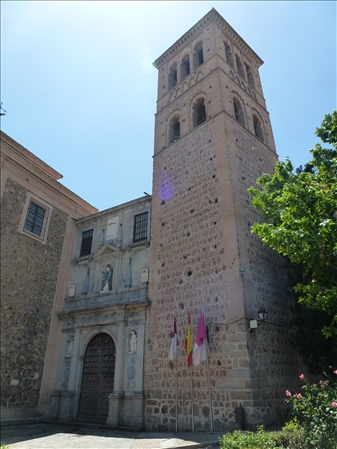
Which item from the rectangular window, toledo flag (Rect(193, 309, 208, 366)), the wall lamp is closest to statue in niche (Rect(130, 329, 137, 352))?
toledo flag (Rect(193, 309, 208, 366))

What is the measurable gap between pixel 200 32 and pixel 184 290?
1475 cm

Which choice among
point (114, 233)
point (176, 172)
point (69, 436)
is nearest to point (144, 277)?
point (114, 233)

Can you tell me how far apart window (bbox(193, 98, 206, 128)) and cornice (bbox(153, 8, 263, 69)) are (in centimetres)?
533

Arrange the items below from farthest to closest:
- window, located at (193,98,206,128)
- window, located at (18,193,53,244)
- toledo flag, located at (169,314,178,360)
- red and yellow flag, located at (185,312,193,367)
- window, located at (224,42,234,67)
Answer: window, located at (224,42,234,67) → window, located at (193,98,206,128) → window, located at (18,193,53,244) → toledo flag, located at (169,314,178,360) → red and yellow flag, located at (185,312,193,367)

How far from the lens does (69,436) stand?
9609 millimetres

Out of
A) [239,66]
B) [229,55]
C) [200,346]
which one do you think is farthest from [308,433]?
[239,66]

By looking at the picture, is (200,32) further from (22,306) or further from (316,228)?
(22,306)

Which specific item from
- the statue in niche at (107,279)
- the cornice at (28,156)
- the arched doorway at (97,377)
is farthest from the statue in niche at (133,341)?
the cornice at (28,156)

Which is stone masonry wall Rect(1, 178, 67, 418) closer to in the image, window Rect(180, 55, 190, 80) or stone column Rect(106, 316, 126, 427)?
stone column Rect(106, 316, 126, 427)

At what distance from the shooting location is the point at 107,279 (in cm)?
1410

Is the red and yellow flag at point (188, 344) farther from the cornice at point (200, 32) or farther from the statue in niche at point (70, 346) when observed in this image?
the cornice at point (200, 32)

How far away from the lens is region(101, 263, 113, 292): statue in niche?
45.5 feet

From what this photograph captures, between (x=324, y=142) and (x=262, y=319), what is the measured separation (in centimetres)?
521

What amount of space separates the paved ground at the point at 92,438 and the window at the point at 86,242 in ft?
23.9
